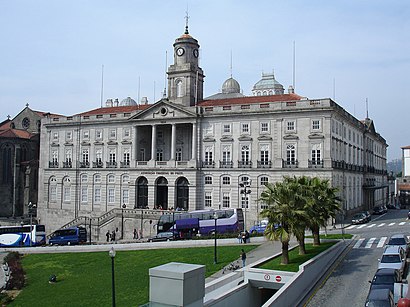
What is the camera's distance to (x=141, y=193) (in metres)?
68.0

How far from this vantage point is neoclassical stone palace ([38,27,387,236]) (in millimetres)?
57656

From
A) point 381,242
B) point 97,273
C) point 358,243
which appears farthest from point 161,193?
point 381,242

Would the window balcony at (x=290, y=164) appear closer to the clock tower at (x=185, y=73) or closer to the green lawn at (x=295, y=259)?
the clock tower at (x=185, y=73)

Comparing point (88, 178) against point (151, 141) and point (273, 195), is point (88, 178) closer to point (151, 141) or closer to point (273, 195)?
point (151, 141)

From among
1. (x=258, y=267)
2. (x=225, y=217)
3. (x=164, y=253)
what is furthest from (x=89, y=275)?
(x=225, y=217)

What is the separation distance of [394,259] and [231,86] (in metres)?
70.0

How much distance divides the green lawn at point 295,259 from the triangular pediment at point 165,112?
3061cm

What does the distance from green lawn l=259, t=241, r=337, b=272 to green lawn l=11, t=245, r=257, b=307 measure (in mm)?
4391

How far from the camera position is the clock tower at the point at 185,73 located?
226ft

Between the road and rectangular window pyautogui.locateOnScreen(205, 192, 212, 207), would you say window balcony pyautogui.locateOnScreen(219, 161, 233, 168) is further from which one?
the road

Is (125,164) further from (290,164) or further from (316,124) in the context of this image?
(316,124)

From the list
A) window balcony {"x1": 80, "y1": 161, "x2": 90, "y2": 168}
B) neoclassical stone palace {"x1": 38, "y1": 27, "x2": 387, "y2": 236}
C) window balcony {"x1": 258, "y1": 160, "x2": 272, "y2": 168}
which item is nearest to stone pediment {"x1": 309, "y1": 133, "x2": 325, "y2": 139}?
neoclassical stone palace {"x1": 38, "y1": 27, "x2": 387, "y2": 236}

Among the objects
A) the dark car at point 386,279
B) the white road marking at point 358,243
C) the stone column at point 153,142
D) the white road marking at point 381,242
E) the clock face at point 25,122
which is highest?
the clock face at point 25,122

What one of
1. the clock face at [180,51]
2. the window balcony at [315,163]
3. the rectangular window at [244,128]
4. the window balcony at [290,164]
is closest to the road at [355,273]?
the window balcony at [315,163]
